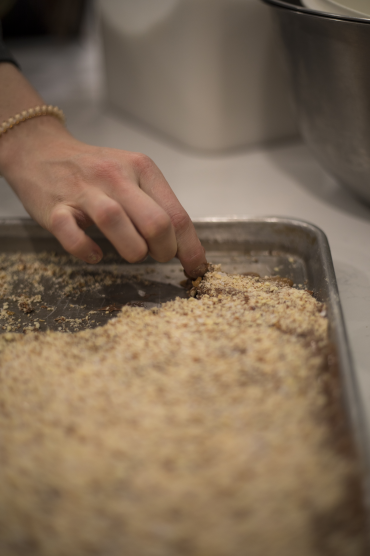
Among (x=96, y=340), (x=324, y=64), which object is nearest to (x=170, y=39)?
(x=324, y=64)

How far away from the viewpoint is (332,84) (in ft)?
1.95

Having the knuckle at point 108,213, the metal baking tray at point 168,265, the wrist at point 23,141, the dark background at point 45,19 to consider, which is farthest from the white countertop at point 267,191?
the dark background at point 45,19

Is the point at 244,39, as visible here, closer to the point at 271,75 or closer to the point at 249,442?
the point at 271,75

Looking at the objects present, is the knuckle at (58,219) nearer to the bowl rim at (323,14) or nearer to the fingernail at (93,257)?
the fingernail at (93,257)

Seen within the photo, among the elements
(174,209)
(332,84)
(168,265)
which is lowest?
(168,265)

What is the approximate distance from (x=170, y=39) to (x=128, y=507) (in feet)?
2.77

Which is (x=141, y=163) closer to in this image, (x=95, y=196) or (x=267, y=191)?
(x=95, y=196)

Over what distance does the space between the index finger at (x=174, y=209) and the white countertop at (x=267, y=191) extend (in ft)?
0.66

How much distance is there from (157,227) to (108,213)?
0.05m

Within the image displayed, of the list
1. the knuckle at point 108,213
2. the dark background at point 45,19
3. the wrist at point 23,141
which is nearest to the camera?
the knuckle at point 108,213

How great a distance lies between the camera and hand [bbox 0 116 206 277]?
0.49 meters

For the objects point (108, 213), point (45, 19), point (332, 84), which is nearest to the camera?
point (108, 213)

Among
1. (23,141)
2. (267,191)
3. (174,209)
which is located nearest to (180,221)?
(174,209)

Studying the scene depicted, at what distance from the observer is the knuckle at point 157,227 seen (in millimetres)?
480
